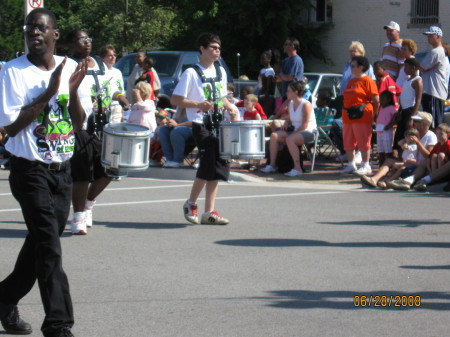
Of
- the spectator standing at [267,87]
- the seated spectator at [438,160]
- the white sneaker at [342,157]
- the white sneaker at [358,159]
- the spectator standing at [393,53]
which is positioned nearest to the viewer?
the seated spectator at [438,160]

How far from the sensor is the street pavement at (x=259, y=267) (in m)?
6.05

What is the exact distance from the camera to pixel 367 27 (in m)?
34.8

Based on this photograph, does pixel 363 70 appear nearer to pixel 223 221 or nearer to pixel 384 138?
pixel 384 138

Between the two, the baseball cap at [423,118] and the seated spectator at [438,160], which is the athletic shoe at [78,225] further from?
the baseball cap at [423,118]

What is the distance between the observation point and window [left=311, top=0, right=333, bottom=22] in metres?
36.1

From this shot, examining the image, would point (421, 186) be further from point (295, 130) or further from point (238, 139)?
point (238, 139)

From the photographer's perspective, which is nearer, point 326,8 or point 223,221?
point 223,221

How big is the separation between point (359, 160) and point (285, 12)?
19399 millimetres

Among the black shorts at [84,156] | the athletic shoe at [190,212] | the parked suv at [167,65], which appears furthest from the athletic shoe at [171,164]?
the black shorts at [84,156]

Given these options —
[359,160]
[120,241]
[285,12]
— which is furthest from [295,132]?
[285,12]

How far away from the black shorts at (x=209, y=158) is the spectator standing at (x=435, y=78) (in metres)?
6.43

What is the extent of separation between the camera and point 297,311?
20.7ft

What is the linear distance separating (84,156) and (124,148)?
65 cm
